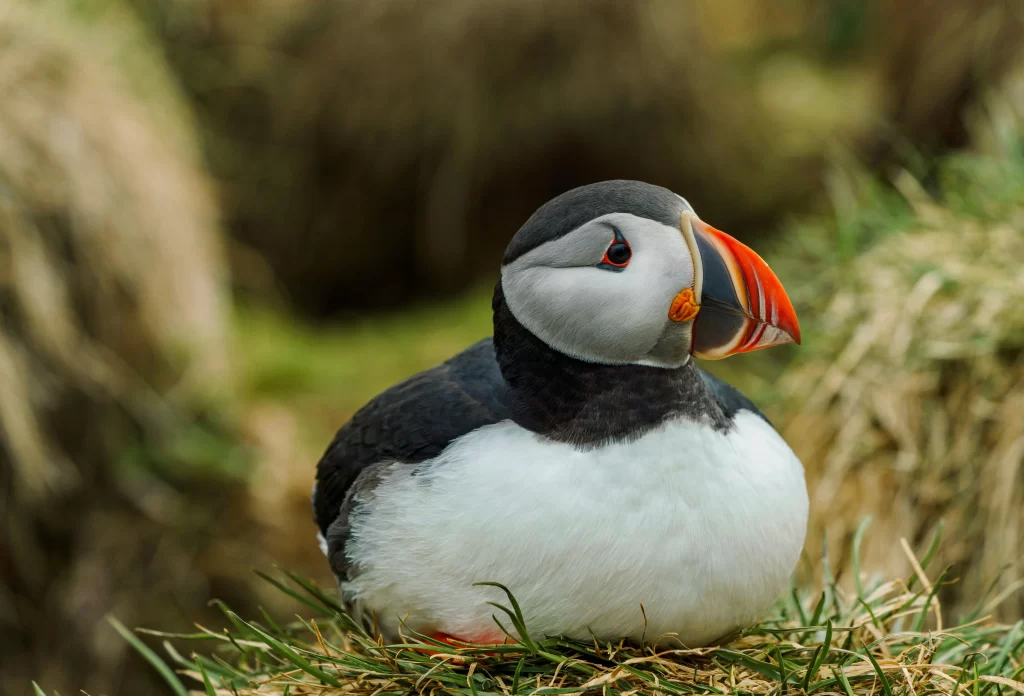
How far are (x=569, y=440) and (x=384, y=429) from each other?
1.24 ft

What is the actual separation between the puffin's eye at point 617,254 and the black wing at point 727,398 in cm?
30

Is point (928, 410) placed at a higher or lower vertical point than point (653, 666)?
lower

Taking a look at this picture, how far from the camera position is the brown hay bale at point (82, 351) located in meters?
3.69

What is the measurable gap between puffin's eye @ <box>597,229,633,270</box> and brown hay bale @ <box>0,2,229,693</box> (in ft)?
8.86

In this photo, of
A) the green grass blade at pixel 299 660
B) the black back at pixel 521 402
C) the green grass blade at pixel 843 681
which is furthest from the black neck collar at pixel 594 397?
the green grass blade at pixel 299 660

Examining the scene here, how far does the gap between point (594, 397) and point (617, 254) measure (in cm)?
23

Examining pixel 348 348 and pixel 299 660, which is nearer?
pixel 299 660

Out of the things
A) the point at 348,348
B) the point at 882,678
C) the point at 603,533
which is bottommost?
the point at 348,348

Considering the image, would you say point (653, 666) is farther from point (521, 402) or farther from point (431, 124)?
point (431, 124)

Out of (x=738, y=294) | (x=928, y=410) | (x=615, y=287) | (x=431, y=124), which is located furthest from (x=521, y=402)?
(x=431, y=124)

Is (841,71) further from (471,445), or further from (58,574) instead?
(471,445)

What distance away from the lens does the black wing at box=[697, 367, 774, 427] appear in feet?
5.95

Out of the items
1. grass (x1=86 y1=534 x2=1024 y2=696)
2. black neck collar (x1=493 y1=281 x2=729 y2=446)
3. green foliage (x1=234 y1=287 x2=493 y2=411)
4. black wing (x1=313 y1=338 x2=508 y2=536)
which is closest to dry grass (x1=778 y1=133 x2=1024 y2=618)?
grass (x1=86 y1=534 x2=1024 y2=696)

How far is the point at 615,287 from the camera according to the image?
61.7 inches
